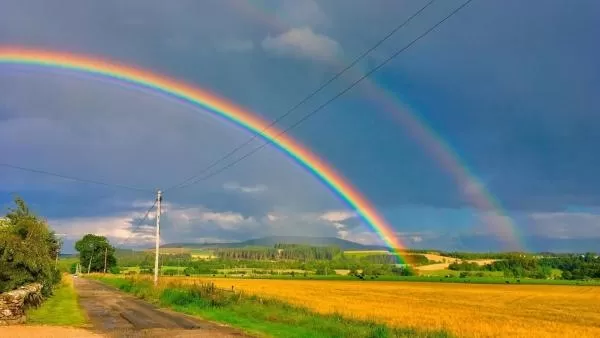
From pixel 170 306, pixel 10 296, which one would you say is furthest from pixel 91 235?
pixel 10 296

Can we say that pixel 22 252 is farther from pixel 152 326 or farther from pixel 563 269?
pixel 563 269

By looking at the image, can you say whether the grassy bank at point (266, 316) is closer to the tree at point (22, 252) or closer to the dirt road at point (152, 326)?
the dirt road at point (152, 326)

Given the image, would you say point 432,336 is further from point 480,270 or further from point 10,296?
point 480,270

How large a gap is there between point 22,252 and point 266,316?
57.3 feet

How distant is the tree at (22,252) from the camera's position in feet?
112

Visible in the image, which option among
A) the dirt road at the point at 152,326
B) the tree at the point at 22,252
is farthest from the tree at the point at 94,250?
the dirt road at the point at 152,326

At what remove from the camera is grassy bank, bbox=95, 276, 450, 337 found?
898 inches

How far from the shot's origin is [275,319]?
28.7m

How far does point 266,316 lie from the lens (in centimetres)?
2972

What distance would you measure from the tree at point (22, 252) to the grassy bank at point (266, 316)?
9376 mm

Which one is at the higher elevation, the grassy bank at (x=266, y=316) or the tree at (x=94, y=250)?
the tree at (x=94, y=250)

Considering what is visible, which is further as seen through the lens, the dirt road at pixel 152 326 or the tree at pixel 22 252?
the tree at pixel 22 252

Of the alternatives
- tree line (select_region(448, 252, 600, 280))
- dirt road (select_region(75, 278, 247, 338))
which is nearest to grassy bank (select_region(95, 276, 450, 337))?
dirt road (select_region(75, 278, 247, 338))

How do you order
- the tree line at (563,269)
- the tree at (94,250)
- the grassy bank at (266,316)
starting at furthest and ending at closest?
1. the tree at (94,250)
2. the tree line at (563,269)
3. the grassy bank at (266,316)
